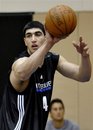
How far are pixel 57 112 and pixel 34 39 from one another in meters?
2.18

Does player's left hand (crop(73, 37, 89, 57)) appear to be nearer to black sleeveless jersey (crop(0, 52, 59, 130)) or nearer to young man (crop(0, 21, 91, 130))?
young man (crop(0, 21, 91, 130))

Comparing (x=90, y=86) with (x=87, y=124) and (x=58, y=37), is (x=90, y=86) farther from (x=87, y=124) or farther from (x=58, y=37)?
(x=58, y=37)

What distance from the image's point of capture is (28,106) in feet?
10.1

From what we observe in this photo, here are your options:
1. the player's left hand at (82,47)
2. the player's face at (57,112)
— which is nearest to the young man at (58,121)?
the player's face at (57,112)

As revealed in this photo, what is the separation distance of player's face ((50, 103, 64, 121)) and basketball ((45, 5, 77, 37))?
2.30 m

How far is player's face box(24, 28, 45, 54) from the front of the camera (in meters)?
3.09

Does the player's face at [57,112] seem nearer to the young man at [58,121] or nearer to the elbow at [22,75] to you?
the young man at [58,121]

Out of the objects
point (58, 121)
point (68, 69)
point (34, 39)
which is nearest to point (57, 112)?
point (58, 121)

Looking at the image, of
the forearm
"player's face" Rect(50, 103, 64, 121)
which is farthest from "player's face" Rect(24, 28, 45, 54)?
"player's face" Rect(50, 103, 64, 121)

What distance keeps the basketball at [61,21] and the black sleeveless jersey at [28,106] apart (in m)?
0.36

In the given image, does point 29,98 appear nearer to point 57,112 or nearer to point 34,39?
point 34,39

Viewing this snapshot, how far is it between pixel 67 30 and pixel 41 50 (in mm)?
266

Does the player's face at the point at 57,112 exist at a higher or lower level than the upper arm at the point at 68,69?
lower

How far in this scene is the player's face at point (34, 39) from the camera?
3088 mm
